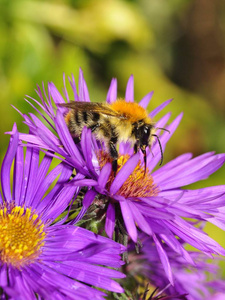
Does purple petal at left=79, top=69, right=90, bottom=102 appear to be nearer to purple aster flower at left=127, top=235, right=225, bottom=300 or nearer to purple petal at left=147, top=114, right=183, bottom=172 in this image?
purple petal at left=147, top=114, right=183, bottom=172

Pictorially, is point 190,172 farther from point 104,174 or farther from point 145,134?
point 104,174

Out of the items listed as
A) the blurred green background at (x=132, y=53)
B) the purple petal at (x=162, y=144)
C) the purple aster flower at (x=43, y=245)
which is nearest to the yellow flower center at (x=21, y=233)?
the purple aster flower at (x=43, y=245)

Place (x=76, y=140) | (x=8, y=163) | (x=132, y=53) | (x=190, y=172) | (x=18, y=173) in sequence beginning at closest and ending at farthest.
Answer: (x=8, y=163) < (x=18, y=173) < (x=76, y=140) < (x=190, y=172) < (x=132, y=53)

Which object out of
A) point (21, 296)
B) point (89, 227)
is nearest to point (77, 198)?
point (89, 227)

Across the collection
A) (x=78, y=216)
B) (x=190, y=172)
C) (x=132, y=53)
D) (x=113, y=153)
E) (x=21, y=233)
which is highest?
(x=132, y=53)

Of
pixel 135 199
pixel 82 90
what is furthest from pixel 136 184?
pixel 82 90

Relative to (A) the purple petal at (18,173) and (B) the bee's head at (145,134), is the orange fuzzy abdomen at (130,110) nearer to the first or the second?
(B) the bee's head at (145,134)
